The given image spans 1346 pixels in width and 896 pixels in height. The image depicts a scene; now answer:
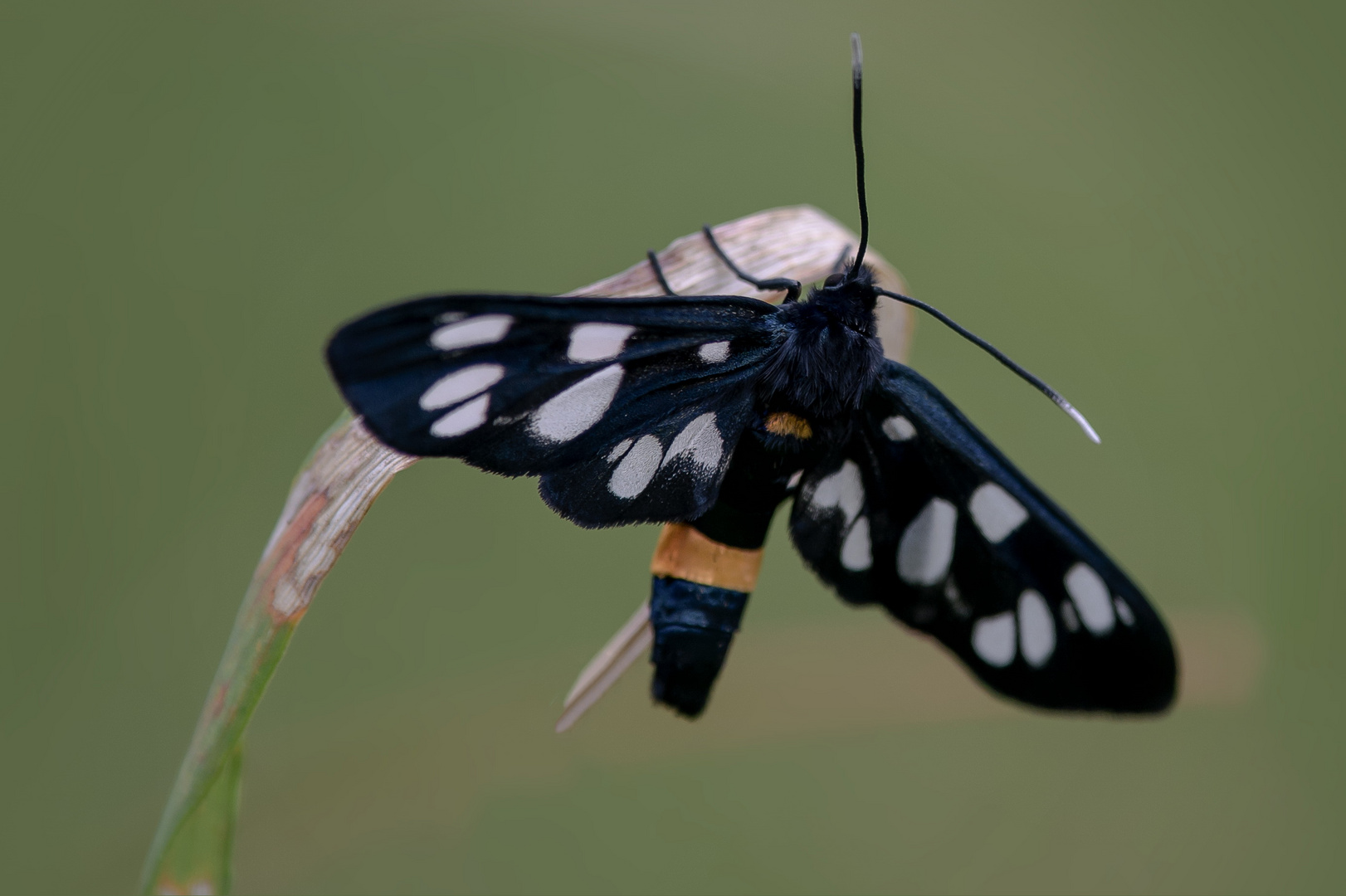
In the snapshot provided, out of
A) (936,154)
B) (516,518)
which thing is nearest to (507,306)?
(516,518)

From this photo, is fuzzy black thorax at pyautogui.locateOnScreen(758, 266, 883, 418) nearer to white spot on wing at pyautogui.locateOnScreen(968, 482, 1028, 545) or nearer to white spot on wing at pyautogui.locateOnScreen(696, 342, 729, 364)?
white spot on wing at pyautogui.locateOnScreen(696, 342, 729, 364)

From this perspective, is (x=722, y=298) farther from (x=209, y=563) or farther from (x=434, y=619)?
(x=209, y=563)

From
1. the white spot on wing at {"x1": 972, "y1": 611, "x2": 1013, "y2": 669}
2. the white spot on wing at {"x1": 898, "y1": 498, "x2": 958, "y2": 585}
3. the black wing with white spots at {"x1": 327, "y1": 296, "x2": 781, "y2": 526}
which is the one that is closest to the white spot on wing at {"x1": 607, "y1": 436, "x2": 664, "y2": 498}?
the black wing with white spots at {"x1": 327, "y1": 296, "x2": 781, "y2": 526}

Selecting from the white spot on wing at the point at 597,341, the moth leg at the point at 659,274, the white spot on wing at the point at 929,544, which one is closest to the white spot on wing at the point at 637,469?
the white spot on wing at the point at 597,341

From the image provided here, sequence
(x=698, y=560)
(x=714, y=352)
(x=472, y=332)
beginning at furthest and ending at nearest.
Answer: (x=698, y=560) → (x=714, y=352) → (x=472, y=332)

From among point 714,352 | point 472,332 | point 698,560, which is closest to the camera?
point 472,332

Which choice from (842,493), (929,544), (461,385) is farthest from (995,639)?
(461,385)

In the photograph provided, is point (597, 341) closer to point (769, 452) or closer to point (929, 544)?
point (769, 452)
